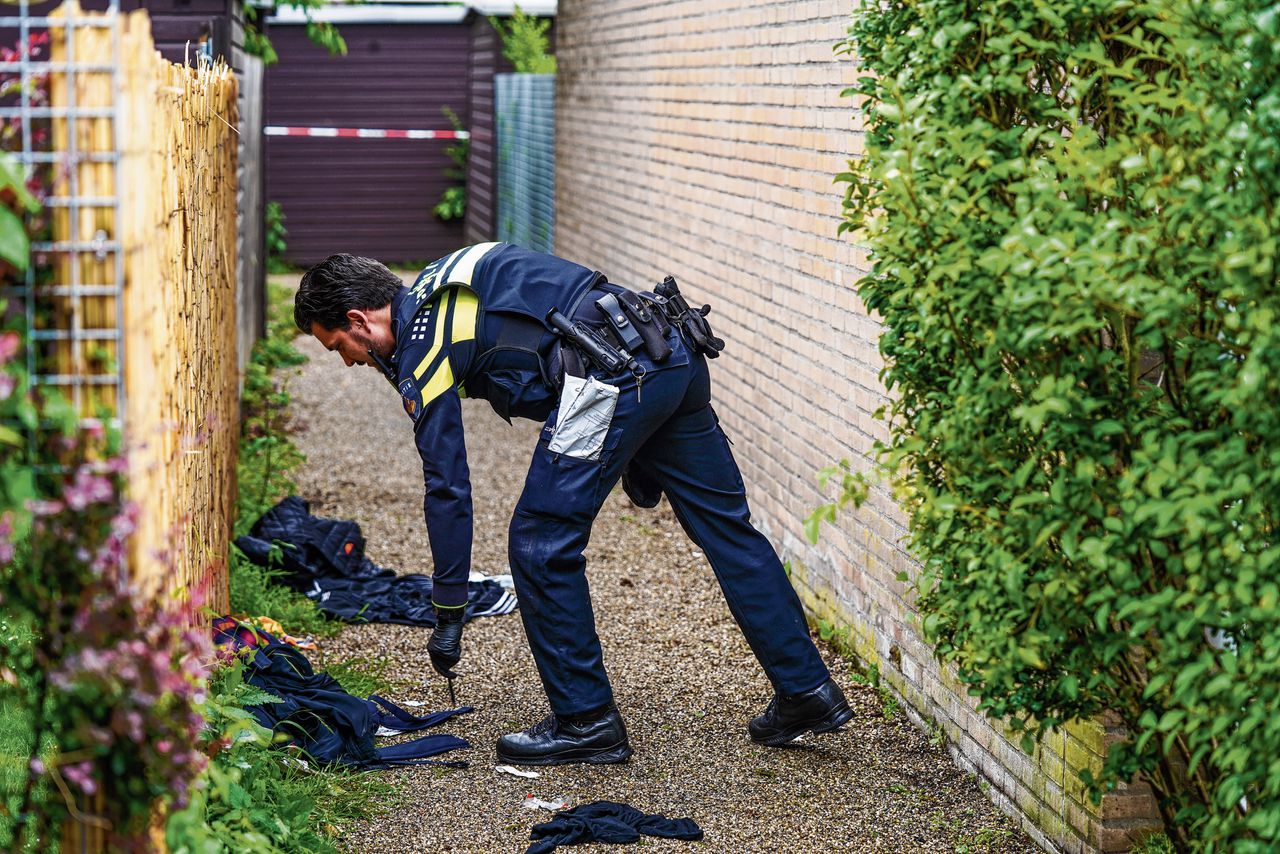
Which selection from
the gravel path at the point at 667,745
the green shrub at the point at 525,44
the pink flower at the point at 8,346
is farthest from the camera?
the green shrub at the point at 525,44

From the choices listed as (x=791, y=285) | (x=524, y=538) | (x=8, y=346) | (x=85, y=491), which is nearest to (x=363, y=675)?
(x=524, y=538)

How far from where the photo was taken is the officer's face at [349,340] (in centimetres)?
433

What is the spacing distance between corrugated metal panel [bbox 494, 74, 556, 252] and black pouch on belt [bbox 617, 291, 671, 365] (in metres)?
7.62

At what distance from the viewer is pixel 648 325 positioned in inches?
170

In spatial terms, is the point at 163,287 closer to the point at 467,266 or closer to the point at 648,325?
the point at 467,266

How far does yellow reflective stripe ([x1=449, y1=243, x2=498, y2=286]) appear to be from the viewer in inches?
168

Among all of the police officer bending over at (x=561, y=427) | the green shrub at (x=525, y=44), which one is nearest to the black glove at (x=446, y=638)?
the police officer bending over at (x=561, y=427)

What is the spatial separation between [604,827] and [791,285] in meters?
2.70

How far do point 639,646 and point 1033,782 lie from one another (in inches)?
76.5

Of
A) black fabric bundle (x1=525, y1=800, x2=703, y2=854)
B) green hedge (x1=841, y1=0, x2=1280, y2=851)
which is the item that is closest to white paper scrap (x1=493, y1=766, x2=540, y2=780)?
black fabric bundle (x1=525, y1=800, x2=703, y2=854)

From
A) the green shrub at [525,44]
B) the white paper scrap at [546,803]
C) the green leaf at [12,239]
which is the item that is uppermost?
the green shrub at [525,44]

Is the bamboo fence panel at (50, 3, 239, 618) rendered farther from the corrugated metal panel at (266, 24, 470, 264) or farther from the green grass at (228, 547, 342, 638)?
the corrugated metal panel at (266, 24, 470, 264)

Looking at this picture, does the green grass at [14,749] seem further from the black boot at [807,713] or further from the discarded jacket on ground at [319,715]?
the black boot at [807,713]

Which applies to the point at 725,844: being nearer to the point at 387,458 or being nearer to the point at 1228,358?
the point at 1228,358
